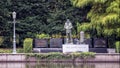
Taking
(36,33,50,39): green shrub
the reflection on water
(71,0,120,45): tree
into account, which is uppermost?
(71,0,120,45): tree

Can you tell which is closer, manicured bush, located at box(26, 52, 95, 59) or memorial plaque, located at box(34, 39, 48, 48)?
manicured bush, located at box(26, 52, 95, 59)

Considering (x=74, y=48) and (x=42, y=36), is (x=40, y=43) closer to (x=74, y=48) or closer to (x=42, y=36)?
(x=42, y=36)

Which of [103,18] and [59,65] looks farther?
[103,18]

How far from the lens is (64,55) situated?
2389 cm

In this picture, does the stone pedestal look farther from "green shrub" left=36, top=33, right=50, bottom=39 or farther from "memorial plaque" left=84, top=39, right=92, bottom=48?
"green shrub" left=36, top=33, right=50, bottom=39

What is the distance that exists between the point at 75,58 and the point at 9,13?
902 cm

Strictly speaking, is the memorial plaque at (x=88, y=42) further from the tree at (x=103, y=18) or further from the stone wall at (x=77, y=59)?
the stone wall at (x=77, y=59)

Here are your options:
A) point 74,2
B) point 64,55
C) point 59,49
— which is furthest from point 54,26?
point 64,55

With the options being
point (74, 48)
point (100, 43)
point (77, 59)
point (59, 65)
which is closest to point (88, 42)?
point (100, 43)

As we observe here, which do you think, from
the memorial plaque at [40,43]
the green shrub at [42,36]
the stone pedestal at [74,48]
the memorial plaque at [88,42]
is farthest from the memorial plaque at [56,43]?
the stone pedestal at [74,48]

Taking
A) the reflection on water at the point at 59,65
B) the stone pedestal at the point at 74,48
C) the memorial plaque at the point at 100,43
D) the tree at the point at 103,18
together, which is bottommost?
the reflection on water at the point at 59,65

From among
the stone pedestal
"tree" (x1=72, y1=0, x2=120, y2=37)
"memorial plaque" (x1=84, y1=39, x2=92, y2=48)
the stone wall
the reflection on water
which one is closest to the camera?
the reflection on water

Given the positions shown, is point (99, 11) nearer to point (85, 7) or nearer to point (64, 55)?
point (85, 7)

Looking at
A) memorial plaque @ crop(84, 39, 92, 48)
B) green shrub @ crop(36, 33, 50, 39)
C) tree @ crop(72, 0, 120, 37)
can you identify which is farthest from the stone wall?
green shrub @ crop(36, 33, 50, 39)
